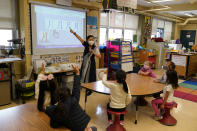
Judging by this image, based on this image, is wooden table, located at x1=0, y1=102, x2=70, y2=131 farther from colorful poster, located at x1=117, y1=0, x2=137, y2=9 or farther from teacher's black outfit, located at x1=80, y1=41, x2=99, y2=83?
colorful poster, located at x1=117, y1=0, x2=137, y2=9

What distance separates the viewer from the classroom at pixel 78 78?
1653 millimetres

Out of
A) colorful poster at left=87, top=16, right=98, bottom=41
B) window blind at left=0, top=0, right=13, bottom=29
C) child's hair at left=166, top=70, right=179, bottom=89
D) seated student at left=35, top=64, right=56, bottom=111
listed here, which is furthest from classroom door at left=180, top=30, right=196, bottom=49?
seated student at left=35, top=64, right=56, bottom=111

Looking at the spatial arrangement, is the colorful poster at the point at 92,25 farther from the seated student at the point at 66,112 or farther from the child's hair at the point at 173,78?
the seated student at the point at 66,112

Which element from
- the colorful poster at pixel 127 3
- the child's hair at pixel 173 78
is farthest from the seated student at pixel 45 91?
the colorful poster at pixel 127 3

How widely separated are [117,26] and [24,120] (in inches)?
225

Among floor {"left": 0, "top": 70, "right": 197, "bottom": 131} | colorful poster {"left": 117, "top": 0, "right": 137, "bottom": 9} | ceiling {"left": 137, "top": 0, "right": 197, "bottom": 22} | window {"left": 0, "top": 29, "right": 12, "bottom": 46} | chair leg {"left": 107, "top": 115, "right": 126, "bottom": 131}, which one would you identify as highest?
ceiling {"left": 137, "top": 0, "right": 197, "bottom": 22}

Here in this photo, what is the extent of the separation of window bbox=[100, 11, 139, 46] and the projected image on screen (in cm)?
169

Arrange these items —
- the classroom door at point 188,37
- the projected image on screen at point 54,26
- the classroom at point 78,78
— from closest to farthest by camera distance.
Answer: the classroom at point 78,78 < the projected image on screen at point 54,26 < the classroom door at point 188,37

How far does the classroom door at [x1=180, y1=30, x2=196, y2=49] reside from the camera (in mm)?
10992

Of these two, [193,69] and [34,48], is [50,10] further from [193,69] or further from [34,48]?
[193,69]

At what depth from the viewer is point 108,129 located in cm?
252

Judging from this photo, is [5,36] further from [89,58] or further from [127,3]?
[127,3]

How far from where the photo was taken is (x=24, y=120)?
1548mm

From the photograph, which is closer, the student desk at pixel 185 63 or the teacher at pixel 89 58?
the teacher at pixel 89 58
